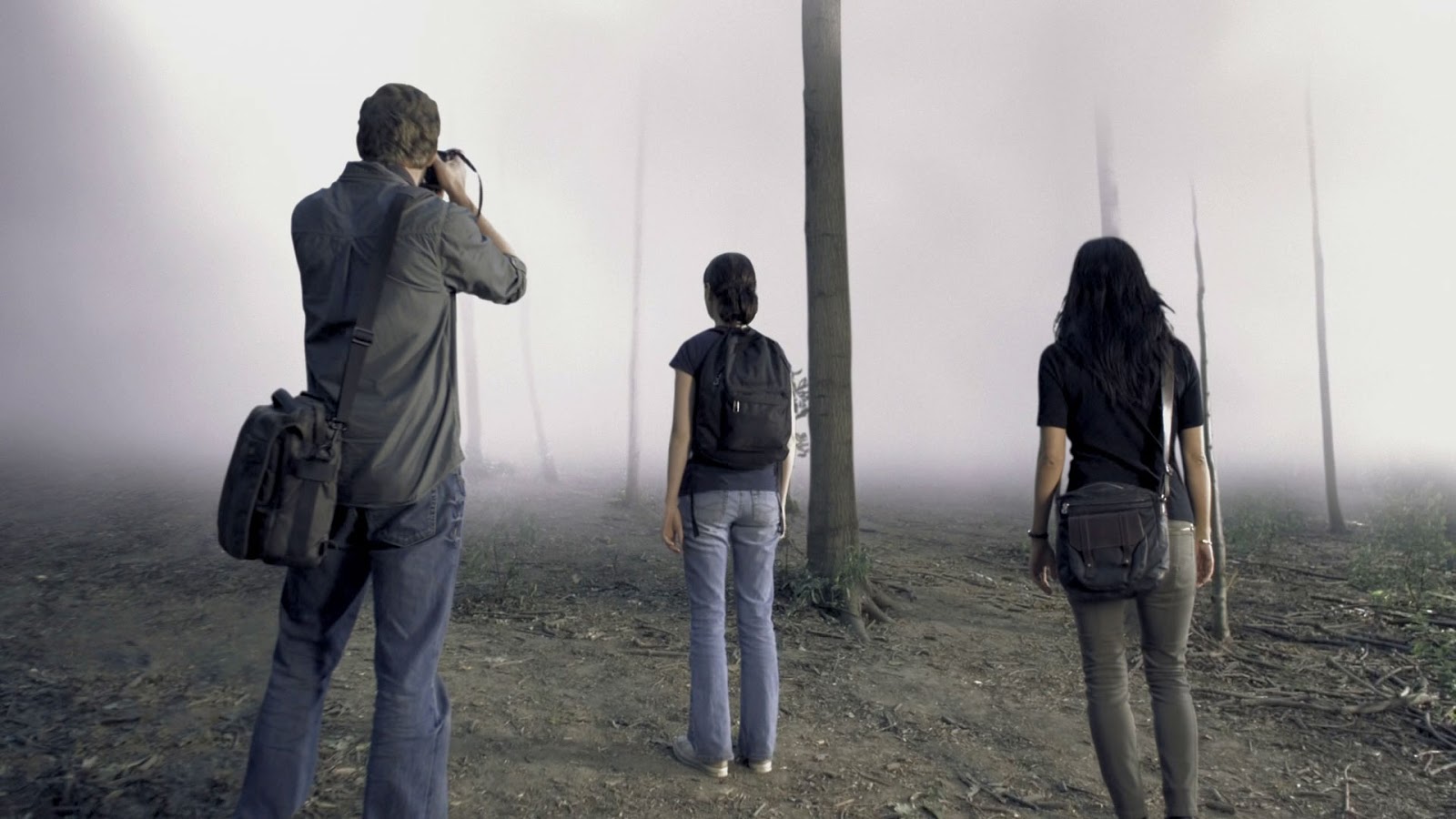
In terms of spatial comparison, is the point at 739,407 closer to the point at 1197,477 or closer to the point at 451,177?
the point at 451,177

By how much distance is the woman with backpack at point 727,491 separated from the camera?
3285 mm

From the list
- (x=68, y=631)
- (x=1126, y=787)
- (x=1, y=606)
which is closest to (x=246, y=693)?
(x=68, y=631)

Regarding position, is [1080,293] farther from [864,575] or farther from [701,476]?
[864,575]

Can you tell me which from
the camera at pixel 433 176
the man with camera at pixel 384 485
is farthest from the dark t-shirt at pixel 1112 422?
the camera at pixel 433 176

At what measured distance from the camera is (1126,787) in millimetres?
2703

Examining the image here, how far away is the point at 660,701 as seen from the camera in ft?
14.6

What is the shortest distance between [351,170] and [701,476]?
1701 mm

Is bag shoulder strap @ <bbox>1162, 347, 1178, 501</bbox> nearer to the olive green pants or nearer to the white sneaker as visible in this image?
the olive green pants

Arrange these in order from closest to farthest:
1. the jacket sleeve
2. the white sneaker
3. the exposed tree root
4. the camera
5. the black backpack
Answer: the jacket sleeve → the camera → the black backpack → the white sneaker → the exposed tree root

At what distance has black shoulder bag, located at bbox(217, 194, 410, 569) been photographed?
2.00 metres

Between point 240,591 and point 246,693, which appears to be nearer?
point 246,693

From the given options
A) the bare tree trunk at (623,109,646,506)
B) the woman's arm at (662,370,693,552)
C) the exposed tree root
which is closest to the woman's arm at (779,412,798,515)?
the woman's arm at (662,370,693,552)

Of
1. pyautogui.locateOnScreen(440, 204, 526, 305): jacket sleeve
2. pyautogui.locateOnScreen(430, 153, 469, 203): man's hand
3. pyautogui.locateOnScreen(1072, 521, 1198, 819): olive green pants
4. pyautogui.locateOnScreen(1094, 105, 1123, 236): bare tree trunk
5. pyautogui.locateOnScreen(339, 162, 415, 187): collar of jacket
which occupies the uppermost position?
pyautogui.locateOnScreen(1094, 105, 1123, 236): bare tree trunk

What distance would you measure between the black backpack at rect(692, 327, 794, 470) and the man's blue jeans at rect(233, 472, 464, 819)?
123cm
